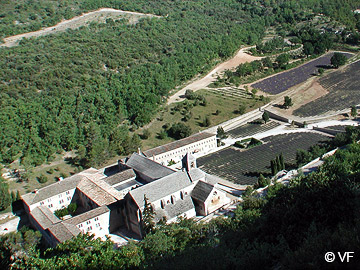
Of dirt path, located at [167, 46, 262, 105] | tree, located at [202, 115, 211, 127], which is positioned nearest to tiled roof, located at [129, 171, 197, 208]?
tree, located at [202, 115, 211, 127]

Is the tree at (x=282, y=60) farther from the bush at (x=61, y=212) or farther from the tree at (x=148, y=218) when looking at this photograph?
the bush at (x=61, y=212)

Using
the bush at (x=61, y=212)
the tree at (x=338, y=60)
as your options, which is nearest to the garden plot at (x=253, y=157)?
the bush at (x=61, y=212)

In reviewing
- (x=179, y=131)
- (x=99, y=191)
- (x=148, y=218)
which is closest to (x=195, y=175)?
(x=148, y=218)

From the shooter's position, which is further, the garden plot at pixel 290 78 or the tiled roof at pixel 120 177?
the garden plot at pixel 290 78

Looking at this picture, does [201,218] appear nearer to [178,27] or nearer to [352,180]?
[352,180]

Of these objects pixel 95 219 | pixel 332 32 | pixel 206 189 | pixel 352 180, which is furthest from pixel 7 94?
pixel 332 32

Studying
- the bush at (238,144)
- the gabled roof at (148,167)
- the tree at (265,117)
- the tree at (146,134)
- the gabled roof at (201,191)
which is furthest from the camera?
the tree at (265,117)
